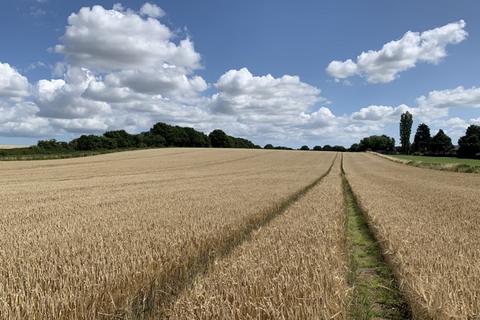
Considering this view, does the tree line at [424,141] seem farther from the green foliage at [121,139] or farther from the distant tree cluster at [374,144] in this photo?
the green foliage at [121,139]

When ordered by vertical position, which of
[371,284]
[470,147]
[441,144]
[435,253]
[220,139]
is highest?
[220,139]

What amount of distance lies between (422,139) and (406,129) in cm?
894

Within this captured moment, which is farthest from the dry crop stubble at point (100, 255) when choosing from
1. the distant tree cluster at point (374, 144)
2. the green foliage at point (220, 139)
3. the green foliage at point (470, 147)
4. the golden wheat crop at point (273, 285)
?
the distant tree cluster at point (374, 144)

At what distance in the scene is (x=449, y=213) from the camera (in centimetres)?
1208

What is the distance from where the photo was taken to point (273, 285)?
4.83m

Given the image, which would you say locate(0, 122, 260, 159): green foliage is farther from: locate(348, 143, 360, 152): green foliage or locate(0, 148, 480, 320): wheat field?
locate(0, 148, 480, 320): wheat field

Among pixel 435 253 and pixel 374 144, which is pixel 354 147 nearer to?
pixel 374 144

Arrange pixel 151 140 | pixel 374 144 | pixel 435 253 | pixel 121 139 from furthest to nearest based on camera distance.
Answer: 1. pixel 374 144
2. pixel 151 140
3. pixel 121 139
4. pixel 435 253

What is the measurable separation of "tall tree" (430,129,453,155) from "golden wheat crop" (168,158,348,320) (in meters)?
135

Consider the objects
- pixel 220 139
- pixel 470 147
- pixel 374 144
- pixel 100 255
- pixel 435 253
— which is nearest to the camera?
pixel 100 255

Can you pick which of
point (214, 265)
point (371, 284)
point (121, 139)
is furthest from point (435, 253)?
point (121, 139)

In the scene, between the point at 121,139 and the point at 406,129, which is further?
the point at 121,139

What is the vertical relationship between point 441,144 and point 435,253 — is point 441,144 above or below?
above

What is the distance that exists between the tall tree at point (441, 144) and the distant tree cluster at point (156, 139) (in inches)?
3263
